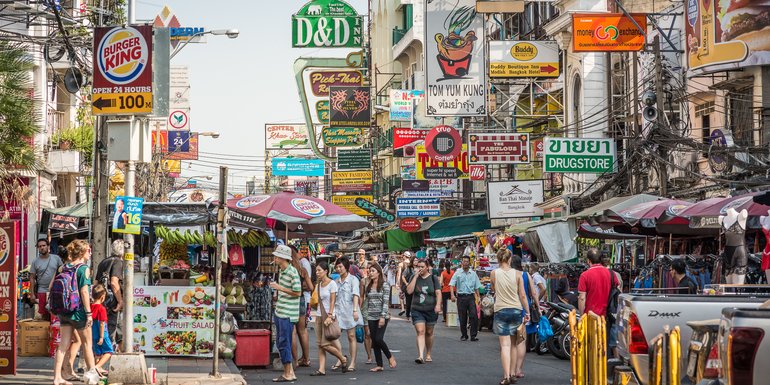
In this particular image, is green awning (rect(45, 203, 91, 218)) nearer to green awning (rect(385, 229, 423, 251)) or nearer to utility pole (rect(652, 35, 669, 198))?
utility pole (rect(652, 35, 669, 198))

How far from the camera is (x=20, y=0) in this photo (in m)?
22.9

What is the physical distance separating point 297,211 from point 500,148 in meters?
15.9

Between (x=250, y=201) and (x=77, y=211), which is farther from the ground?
(x=250, y=201)

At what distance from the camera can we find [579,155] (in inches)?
1211

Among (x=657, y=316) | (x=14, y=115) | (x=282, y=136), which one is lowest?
(x=657, y=316)

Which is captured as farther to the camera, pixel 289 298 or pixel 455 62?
pixel 455 62

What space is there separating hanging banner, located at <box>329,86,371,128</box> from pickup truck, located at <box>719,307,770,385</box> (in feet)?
153

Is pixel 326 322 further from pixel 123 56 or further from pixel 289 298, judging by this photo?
pixel 123 56

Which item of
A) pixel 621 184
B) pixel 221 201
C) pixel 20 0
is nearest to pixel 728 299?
pixel 221 201

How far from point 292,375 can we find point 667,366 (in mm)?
9445

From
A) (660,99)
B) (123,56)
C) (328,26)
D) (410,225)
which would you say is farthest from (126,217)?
(328,26)

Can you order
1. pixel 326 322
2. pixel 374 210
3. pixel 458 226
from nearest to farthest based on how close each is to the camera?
pixel 326 322 < pixel 458 226 < pixel 374 210

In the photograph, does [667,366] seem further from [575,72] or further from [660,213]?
[575,72]

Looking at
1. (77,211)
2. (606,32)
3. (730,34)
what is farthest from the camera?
(606,32)
